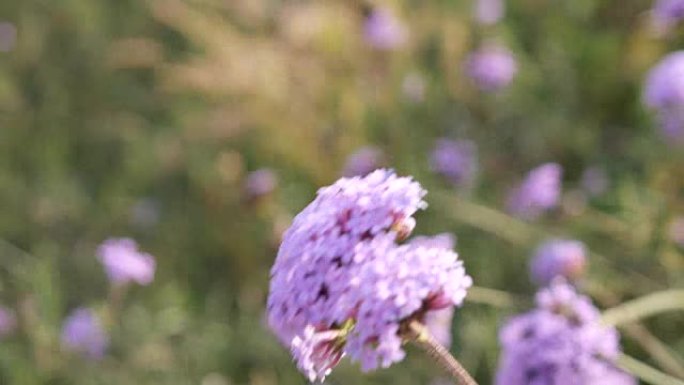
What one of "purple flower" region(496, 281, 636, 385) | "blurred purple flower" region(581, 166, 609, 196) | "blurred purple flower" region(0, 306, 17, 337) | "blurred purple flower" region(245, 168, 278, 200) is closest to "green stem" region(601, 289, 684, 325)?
"purple flower" region(496, 281, 636, 385)

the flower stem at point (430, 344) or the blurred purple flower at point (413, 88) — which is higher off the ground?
the blurred purple flower at point (413, 88)

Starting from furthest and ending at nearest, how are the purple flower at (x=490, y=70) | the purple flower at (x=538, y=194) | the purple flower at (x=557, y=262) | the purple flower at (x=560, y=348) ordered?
the purple flower at (x=490, y=70)
the purple flower at (x=538, y=194)
the purple flower at (x=557, y=262)
the purple flower at (x=560, y=348)

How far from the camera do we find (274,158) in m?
2.58

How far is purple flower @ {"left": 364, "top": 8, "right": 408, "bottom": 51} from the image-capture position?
2.40 meters

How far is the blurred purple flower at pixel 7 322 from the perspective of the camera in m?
2.09

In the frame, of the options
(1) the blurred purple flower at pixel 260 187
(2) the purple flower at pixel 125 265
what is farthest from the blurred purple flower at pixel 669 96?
(2) the purple flower at pixel 125 265

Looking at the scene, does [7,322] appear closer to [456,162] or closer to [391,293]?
[456,162]

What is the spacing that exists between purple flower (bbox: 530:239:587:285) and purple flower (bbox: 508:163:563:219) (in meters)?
0.20

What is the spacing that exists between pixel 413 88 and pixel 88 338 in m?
0.90

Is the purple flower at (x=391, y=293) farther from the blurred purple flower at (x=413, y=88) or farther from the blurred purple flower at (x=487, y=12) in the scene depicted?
the blurred purple flower at (x=487, y=12)

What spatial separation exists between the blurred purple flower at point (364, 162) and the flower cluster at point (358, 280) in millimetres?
1133

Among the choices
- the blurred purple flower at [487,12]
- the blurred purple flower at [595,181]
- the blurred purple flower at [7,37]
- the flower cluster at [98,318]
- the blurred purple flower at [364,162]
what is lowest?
the blurred purple flower at [595,181]

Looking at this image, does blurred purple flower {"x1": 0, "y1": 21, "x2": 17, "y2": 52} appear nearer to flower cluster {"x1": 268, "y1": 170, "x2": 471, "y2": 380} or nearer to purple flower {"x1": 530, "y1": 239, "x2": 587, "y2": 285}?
purple flower {"x1": 530, "y1": 239, "x2": 587, "y2": 285}

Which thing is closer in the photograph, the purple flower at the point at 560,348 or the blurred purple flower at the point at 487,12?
the purple flower at the point at 560,348
